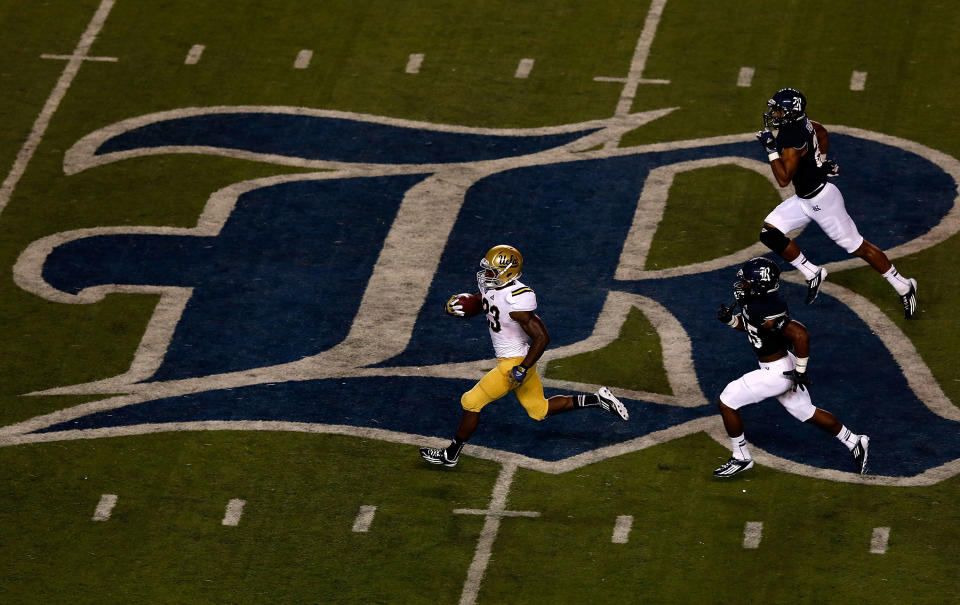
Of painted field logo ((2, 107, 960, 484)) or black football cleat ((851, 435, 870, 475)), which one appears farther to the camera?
painted field logo ((2, 107, 960, 484))

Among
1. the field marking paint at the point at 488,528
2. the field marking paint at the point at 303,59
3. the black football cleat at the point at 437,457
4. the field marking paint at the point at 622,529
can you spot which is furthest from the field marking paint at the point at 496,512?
the field marking paint at the point at 303,59

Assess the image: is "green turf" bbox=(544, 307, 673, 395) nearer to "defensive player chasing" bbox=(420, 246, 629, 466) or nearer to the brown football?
"defensive player chasing" bbox=(420, 246, 629, 466)

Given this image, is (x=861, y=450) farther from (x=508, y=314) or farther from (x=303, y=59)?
(x=303, y=59)

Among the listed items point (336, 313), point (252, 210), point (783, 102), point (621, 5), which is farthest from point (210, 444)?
point (621, 5)

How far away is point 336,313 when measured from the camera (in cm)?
2044

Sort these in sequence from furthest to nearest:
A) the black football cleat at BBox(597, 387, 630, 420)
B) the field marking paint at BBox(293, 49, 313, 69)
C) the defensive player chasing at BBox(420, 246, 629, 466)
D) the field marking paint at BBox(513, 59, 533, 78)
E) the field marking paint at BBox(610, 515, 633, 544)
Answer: the field marking paint at BBox(293, 49, 313, 69)
the field marking paint at BBox(513, 59, 533, 78)
the black football cleat at BBox(597, 387, 630, 420)
the defensive player chasing at BBox(420, 246, 629, 466)
the field marking paint at BBox(610, 515, 633, 544)

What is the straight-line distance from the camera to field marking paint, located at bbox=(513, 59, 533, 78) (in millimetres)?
24438

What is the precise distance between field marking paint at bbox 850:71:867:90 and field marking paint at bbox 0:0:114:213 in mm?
11062

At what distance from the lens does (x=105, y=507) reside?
17484 millimetres

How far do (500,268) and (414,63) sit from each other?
26.3 feet

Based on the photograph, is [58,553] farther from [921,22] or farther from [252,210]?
[921,22]

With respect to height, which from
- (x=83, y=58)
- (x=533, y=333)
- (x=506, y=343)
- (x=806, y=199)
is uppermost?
(x=806, y=199)

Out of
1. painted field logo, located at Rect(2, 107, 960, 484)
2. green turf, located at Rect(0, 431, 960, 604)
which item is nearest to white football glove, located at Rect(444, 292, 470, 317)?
painted field logo, located at Rect(2, 107, 960, 484)

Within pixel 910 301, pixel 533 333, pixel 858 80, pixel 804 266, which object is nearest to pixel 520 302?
pixel 533 333
